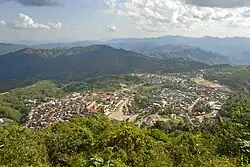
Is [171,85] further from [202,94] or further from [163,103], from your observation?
[163,103]

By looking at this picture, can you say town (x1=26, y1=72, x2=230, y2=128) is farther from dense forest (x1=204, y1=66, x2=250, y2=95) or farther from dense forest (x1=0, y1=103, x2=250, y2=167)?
dense forest (x1=0, y1=103, x2=250, y2=167)

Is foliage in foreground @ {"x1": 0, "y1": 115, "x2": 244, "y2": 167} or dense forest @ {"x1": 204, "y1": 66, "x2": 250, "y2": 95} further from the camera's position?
dense forest @ {"x1": 204, "y1": 66, "x2": 250, "y2": 95}

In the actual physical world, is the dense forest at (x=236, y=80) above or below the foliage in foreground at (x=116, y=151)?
below

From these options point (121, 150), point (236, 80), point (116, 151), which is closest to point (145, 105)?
point (236, 80)

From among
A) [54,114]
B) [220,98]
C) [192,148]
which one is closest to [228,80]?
[220,98]

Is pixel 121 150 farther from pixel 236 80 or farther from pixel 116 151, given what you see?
pixel 236 80

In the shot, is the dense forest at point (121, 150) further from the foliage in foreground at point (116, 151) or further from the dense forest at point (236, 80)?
the dense forest at point (236, 80)

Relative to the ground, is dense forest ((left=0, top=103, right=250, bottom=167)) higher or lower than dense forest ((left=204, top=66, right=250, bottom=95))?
higher

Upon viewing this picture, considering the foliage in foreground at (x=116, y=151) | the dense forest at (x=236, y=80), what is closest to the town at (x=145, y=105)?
the dense forest at (x=236, y=80)

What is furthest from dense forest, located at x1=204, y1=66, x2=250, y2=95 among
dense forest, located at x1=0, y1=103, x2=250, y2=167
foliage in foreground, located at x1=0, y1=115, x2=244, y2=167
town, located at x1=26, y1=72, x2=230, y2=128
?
foliage in foreground, located at x1=0, y1=115, x2=244, y2=167
